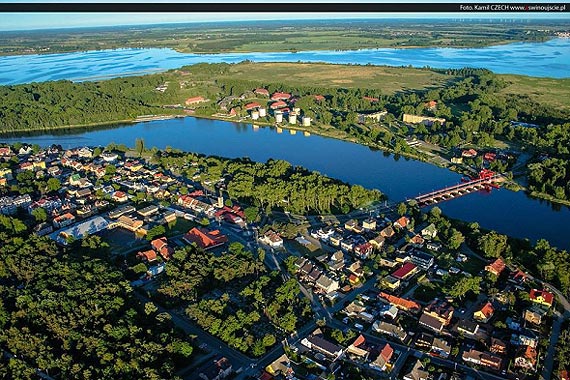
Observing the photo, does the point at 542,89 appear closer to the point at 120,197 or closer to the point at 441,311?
the point at 441,311

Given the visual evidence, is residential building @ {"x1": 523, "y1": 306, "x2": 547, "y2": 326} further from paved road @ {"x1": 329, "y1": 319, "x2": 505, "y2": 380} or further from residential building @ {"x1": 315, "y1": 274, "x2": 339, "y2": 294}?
residential building @ {"x1": 315, "y1": 274, "x2": 339, "y2": 294}

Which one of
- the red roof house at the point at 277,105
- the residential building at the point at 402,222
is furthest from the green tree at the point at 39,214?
the red roof house at the point at 277,105

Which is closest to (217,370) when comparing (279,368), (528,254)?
(279,368)

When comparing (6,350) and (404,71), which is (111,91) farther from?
(6,350)

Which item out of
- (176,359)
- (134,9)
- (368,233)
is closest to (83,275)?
(176,359)

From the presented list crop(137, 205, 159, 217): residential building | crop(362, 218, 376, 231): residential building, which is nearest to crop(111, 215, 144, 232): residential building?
crop(137, 205, 159, 217): residential building
